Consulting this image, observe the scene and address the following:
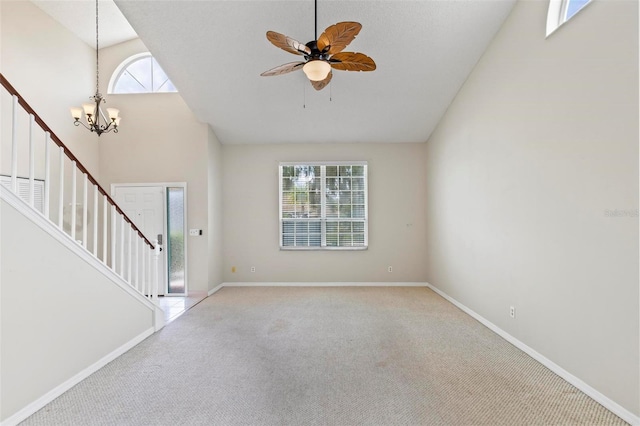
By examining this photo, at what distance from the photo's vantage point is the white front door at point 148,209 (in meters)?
5.23

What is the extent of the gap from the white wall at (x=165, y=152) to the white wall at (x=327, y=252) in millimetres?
699

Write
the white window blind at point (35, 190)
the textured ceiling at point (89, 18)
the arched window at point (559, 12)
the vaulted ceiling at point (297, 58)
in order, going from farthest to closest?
the textured ceiling at point (89, 18) < the white window blind at point (35, 190) < the vaulted ceiling at point (297, 58) < the arched window at point (559, 12)

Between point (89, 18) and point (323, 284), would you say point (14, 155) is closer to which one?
point (89, 18)

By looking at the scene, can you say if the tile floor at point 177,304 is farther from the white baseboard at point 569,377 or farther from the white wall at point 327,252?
the white baseboard at point 569,377

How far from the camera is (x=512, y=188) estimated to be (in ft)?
10.3

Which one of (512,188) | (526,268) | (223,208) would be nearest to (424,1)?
(512,188)

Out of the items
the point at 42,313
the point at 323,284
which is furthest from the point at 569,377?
the point at 42,313

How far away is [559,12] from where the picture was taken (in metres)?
2.67

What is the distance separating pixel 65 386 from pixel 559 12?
511cm

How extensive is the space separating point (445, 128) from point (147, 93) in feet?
16.9

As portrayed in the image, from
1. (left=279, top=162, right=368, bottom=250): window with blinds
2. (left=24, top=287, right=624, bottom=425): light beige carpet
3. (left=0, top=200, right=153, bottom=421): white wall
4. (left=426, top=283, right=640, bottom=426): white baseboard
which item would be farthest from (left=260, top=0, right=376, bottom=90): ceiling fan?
(left=279, top=162, right=368, bottom=250): window with blinds

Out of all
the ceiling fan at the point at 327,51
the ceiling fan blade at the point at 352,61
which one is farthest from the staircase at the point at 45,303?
the ceiling fan blade at the point at 352,61

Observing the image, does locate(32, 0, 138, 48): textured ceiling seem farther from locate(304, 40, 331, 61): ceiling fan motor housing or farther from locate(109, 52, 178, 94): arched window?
locate(304, 40, 331, 61): ceiling fan motor housing

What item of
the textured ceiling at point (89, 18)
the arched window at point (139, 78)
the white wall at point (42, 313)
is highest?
the textured ceiling at point (89, 18)
